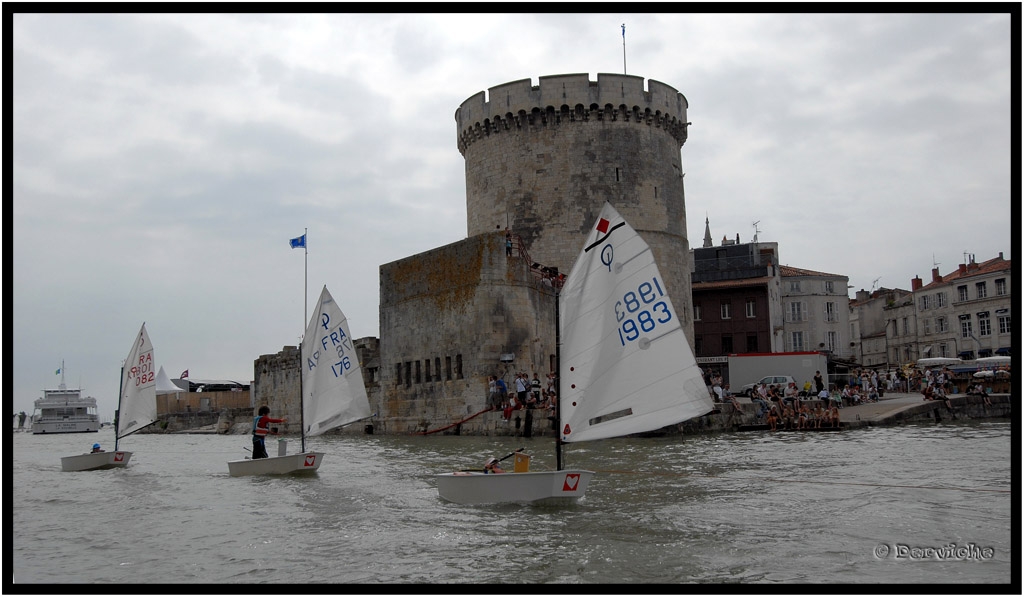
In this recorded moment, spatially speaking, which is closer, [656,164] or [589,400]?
[589,400]

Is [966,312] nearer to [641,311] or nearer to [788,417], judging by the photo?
[788,417]

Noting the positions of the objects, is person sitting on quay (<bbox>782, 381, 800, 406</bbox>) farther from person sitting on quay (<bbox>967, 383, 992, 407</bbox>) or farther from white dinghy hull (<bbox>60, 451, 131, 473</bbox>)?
white dinghy hull (<bbox>60, 451, 131, 473</bbox>)

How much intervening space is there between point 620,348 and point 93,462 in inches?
645

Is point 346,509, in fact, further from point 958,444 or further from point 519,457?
point 958,444

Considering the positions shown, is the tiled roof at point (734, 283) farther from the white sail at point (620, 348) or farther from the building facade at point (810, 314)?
the white sail at point (620, 348)

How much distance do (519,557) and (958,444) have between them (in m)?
14.7

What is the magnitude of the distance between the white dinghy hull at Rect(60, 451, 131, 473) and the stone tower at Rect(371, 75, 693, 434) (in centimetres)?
1197

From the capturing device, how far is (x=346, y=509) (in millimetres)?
13477

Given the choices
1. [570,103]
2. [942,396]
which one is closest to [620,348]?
[942,396]

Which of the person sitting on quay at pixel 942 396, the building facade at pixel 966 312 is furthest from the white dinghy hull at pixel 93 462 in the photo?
the building facade at pixel 966 312

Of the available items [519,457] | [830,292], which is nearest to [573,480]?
[519,457]

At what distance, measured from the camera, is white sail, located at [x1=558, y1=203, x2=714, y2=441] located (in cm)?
1203

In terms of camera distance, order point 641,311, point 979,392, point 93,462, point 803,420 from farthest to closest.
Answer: point 979,392 < point 803,420 < point 93,462 < point 641,311

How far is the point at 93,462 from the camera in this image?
2284cm
